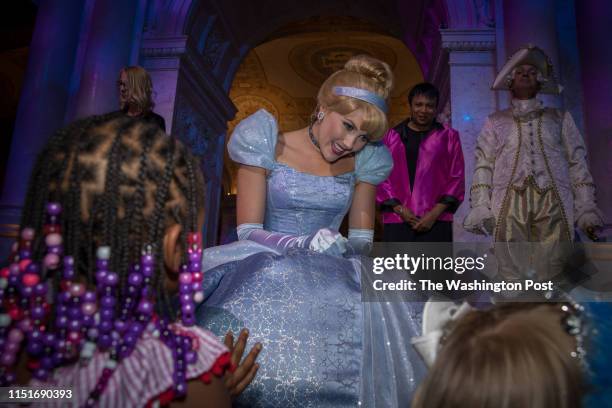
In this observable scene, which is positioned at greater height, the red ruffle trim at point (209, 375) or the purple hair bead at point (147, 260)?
the purple hair bead at point (147, 260)

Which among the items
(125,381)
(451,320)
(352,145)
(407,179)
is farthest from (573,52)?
(125,381)

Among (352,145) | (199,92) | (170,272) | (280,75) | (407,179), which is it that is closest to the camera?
(170,272)

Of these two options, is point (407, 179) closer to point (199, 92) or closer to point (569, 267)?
point (569, 267)

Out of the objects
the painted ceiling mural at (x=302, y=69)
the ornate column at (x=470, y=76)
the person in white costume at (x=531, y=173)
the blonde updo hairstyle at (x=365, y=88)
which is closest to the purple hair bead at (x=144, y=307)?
the blonde updo hairstyle at (x=365, y=88)

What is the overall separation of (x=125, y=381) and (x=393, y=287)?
839 millimetres

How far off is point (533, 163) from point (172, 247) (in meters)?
2.58

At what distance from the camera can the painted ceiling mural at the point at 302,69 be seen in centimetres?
948

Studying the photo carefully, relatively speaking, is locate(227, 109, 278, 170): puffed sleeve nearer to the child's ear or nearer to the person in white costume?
the child's ear

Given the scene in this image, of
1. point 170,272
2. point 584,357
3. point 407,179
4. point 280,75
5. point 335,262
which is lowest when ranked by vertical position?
point 584,357

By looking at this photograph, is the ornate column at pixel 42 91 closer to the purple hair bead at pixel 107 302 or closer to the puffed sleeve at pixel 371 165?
the puffed sleeve at pixel 371 165

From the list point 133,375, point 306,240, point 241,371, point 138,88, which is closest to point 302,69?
point 138,88

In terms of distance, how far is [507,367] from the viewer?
61cm

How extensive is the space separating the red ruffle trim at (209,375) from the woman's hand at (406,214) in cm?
232

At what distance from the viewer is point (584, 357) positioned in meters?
0.65
